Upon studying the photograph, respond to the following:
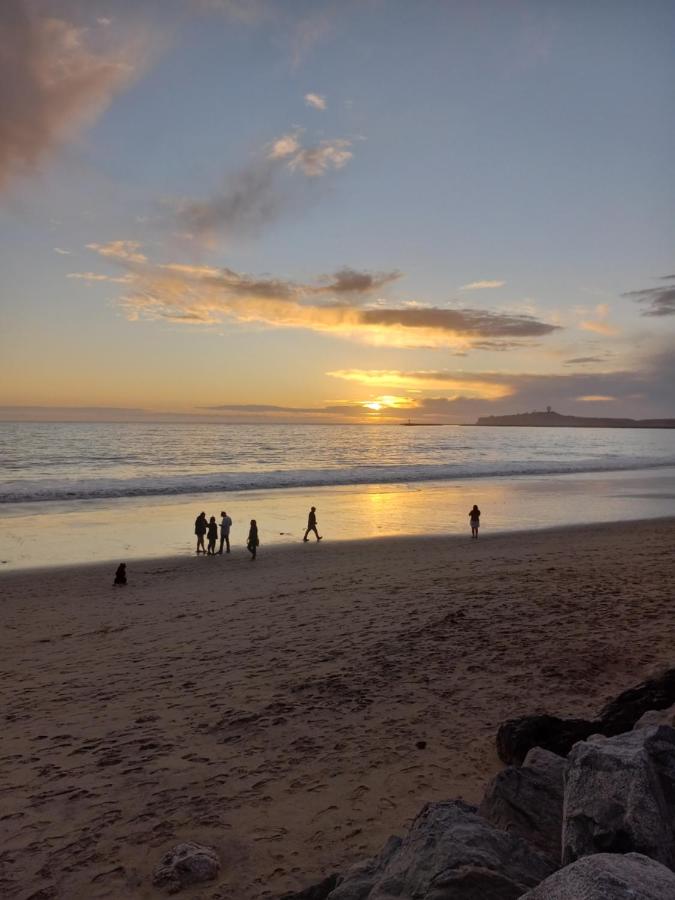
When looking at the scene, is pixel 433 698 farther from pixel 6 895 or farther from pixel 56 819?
pixel 6 895

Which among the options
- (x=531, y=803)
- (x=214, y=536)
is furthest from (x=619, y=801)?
(x=214, y=536)

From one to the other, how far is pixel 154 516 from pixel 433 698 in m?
26.2

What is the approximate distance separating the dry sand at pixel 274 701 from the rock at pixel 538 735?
0.29 meters

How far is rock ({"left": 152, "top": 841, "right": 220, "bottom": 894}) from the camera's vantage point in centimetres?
490

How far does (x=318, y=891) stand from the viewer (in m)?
4.39

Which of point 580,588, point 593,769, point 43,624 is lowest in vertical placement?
point 43,624

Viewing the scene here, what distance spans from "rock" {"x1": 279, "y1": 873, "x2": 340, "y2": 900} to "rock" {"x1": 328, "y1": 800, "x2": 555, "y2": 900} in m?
0.28

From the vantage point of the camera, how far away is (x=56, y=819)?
19.3 feet

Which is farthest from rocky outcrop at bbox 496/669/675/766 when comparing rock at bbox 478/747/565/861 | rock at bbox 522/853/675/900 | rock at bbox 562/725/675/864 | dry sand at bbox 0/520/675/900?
rock at bbox 522/853/675/900

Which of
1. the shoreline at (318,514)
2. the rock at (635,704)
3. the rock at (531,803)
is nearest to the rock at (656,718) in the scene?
the rock at (635,704)

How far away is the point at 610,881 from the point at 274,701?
6.43 metres

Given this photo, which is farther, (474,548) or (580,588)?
(474,548)

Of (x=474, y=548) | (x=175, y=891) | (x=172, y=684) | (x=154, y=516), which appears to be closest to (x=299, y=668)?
(x=172, y=684)

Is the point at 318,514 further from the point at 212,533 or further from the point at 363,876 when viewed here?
the point at 363,876
